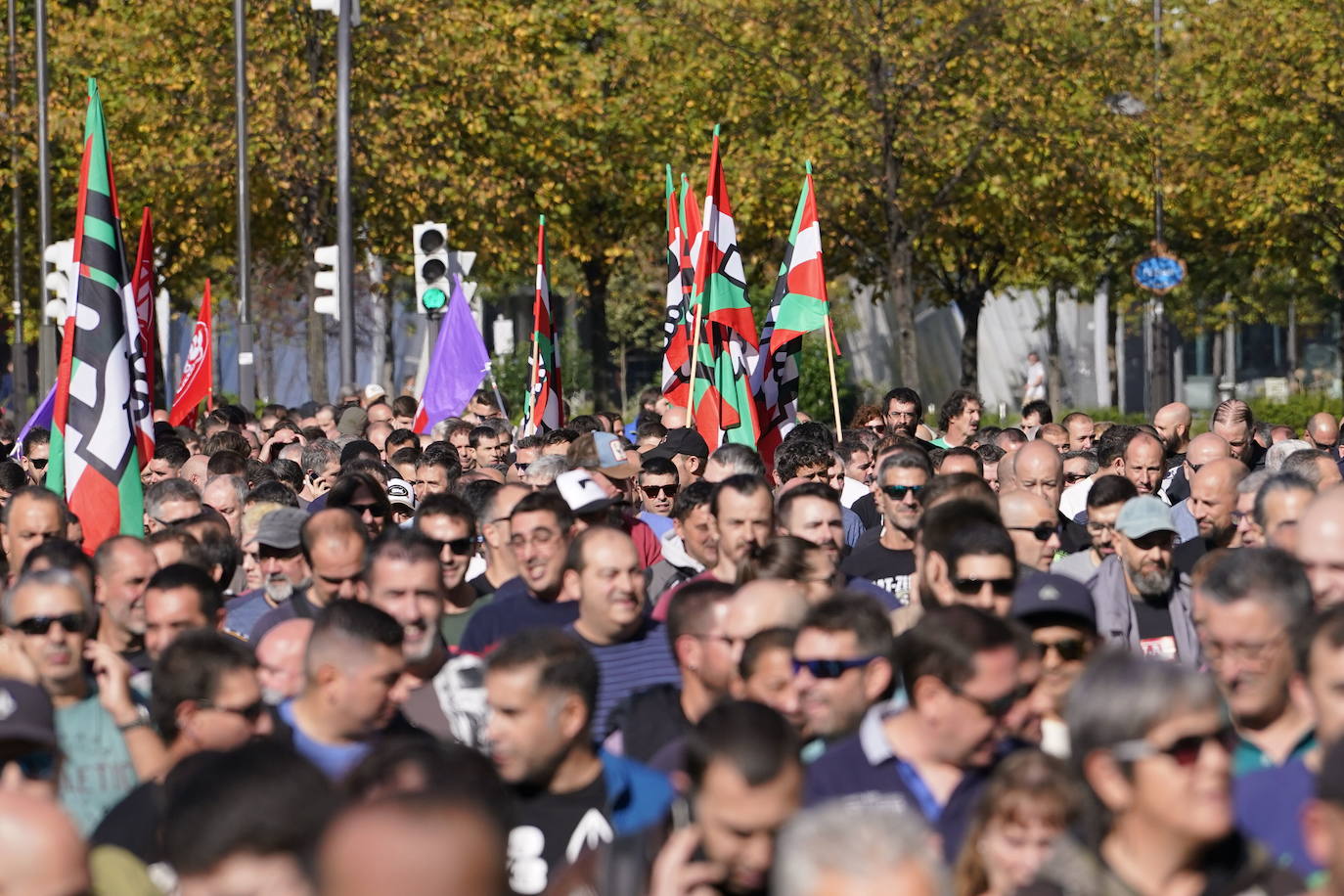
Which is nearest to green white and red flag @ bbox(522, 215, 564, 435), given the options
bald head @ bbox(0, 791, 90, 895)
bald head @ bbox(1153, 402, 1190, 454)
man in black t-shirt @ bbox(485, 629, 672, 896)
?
bald head @ bbox(1153, 402, 1190, 454)

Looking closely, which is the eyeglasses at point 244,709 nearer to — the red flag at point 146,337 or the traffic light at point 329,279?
the red flag at point 146,337

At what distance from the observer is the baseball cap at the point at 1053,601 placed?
659 centimetres

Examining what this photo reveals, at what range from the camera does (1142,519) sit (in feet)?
27.4

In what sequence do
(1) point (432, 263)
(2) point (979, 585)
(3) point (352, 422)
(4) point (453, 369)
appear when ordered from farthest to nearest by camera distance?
1. (1) point (432, 263)
2. (4) point (453, 369)
3. (3) point (352, 422)
4. (2) point (979, 585)

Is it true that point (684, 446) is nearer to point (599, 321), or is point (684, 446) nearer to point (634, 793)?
point (634, 793)

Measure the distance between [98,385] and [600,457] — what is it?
8.20ft

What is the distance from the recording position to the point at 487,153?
3322cm

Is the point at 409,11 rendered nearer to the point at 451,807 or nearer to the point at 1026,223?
the point at 1026,223

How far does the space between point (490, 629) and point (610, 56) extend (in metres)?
27.9

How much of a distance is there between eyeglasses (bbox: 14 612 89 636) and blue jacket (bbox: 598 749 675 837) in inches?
78.4

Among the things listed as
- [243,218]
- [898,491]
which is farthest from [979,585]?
[243,218]

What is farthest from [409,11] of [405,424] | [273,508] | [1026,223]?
[273,508]

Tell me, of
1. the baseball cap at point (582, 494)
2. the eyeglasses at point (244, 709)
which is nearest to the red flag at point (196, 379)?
the baseball cap at point (582, 494)

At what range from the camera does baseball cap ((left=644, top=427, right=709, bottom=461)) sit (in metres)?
13.1
